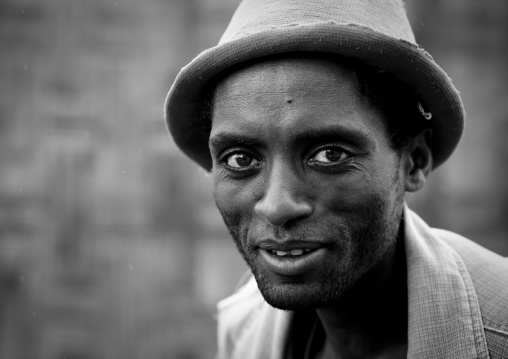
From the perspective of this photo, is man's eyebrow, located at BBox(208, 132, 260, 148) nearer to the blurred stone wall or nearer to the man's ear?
the man's ear

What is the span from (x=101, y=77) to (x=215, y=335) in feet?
9.77

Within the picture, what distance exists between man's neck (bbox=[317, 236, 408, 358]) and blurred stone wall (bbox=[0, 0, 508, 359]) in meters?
3.70

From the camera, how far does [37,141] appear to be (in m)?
5.92

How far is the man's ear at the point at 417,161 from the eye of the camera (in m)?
Result: 2.15

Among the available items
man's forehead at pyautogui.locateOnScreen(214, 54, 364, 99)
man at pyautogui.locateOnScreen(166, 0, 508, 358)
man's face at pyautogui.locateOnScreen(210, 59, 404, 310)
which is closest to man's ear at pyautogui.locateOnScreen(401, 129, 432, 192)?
man at pyautogui.locateOnScreen(166, 0, 508, 358)

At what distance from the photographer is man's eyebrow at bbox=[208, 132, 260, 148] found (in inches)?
73.5

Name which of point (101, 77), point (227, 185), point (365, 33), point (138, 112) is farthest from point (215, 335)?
point (365, 33)

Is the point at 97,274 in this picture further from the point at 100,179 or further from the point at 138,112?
the point at 138,112

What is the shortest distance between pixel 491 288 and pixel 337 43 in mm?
1028

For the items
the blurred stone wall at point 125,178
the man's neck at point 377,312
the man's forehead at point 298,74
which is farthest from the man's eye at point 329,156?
the blurred stone wall at point 125,178

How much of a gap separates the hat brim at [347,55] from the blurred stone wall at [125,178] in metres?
3.63

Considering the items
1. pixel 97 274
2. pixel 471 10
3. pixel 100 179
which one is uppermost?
pixel 471 10

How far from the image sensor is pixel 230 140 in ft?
6.35

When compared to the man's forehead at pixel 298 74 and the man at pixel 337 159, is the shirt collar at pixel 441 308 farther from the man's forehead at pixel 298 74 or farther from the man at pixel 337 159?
the man's forehead at pixel 298 74
